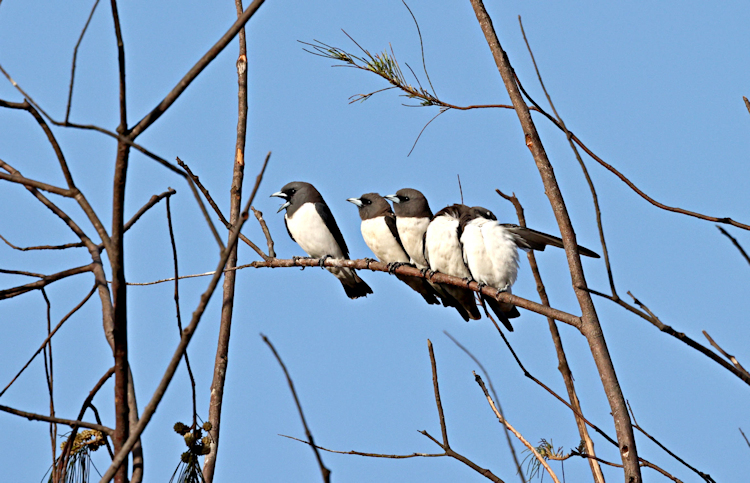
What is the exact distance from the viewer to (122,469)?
186 cm

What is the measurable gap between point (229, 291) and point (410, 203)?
7.07 ft

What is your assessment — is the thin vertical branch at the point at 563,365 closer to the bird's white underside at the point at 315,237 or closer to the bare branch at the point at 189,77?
the bare branch at the point at 189,77

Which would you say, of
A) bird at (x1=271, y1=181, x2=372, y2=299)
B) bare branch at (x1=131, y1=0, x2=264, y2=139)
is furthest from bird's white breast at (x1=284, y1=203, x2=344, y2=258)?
bare branch at (x1=131, y1=0, x2=264, y2=139)

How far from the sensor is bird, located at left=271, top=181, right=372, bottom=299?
23.4ft

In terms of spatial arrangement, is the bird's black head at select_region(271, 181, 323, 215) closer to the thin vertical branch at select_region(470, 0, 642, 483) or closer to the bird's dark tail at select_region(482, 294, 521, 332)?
the bird's dark tail at select_region(482, 294, 521, 332)

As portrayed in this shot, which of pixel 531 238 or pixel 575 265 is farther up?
pixel 531 238

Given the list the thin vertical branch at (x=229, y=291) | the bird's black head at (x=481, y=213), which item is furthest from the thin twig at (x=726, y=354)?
the bird's black head at (x=481, y=213)

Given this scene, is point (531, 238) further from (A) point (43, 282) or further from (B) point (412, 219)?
(A) point (43, 282)

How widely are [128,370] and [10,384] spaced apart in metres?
0.47

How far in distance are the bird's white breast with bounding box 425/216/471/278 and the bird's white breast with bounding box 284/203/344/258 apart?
1.30 meters

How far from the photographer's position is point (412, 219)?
6.55 m

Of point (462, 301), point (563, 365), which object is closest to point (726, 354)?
point (563, 365)

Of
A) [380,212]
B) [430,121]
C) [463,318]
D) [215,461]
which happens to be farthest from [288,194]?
[215,461]

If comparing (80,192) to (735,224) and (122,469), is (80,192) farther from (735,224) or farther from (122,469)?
(735,224)
